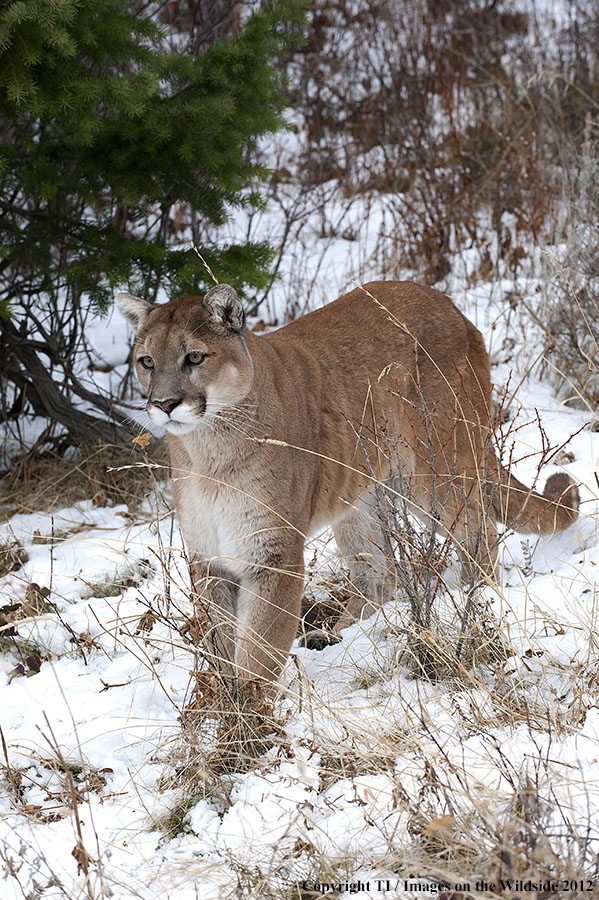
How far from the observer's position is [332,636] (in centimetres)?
386

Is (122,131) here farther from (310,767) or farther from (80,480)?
(310,767)

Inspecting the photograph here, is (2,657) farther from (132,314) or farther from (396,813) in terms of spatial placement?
(396,813)

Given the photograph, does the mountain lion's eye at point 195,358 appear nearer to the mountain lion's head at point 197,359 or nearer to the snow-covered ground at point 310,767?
the mountain lion's head at point 197,359

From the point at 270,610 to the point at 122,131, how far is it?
101 inches

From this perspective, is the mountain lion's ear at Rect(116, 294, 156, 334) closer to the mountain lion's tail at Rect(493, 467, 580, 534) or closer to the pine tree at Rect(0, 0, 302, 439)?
the pine tree at Rect(0, 0, 302, 439)

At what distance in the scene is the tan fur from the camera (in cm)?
328

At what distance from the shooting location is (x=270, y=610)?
3312mm

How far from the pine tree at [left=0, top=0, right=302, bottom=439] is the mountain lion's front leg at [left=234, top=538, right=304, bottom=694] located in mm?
1920

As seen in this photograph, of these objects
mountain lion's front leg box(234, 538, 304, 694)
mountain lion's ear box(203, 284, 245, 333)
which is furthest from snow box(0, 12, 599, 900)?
mountain lion's ear box(203, 284, 245, 333)

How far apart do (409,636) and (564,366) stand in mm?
3185

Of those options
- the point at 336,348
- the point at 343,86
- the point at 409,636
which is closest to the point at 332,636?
the point at 409,636

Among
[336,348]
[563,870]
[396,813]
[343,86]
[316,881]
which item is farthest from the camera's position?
[343,86]

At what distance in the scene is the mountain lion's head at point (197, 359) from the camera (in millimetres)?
3219

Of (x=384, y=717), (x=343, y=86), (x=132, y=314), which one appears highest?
(x=343, y=86)
